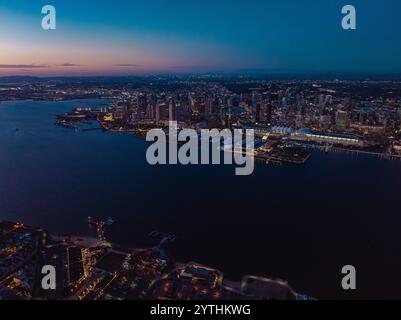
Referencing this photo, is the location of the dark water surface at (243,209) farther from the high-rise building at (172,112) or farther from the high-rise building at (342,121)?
the high-rise building at (172,112)

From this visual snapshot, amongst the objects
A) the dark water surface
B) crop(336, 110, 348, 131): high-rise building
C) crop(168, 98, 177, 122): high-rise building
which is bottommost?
the dark water surface

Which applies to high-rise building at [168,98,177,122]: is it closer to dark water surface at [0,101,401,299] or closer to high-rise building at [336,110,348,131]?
dark water surface at [0,101,401,299]

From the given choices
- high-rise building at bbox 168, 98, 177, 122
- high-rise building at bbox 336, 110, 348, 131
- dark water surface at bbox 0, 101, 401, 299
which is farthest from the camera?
high-rise building at bbox 168, 98, 177, 122

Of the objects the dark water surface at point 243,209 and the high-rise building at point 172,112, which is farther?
the high-rise building at point 172,112

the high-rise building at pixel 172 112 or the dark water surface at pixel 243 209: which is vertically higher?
the high-rise building at pixel 172 112

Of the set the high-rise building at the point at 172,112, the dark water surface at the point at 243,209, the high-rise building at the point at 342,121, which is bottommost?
the dark water surface at the point at 243,209

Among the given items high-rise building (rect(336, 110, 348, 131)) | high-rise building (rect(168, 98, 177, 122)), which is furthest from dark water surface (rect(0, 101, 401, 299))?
high-rise building (rect(168, 98, 177, 122))

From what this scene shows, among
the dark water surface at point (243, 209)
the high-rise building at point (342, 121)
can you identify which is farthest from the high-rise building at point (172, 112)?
the high-rise building at point (342, 121)

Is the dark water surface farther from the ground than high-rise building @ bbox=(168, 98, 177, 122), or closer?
closer

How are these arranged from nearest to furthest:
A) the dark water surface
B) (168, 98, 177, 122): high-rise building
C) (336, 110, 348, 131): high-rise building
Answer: the dark water surface → (336, 110, 348, 131): high-rise building → (168, 98, 177, 122): high-rise building
